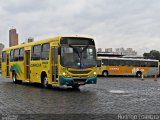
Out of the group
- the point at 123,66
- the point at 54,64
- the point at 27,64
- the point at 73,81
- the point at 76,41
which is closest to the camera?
the point at 73,81

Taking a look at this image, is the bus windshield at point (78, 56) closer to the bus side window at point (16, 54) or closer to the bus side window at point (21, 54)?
the bus side window at point (21, 54)

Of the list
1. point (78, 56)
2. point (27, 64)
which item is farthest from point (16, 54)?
point (78, 56)

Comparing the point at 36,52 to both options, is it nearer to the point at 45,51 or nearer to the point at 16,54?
the point at 45,51

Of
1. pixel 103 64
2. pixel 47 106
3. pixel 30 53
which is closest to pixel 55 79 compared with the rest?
pixel 30 53

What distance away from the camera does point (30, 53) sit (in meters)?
24.3

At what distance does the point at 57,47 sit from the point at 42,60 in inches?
101

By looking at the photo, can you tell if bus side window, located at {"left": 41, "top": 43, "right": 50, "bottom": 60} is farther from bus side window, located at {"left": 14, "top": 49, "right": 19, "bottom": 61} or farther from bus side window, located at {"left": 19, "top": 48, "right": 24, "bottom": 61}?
bus side window, located at {"left": 14, "top": 49, "right": 19, "bottom": 61}

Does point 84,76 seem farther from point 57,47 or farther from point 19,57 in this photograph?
point 19,57

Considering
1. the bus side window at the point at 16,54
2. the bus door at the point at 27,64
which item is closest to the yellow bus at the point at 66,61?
the bus door at the point at 27,64

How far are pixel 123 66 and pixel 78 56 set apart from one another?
3107 cm

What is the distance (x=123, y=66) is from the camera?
49844 millimetres

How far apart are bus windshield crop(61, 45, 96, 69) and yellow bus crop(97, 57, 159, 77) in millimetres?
27180

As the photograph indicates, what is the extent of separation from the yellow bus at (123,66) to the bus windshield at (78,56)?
1070 inches

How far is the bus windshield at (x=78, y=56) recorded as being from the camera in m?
19.3
